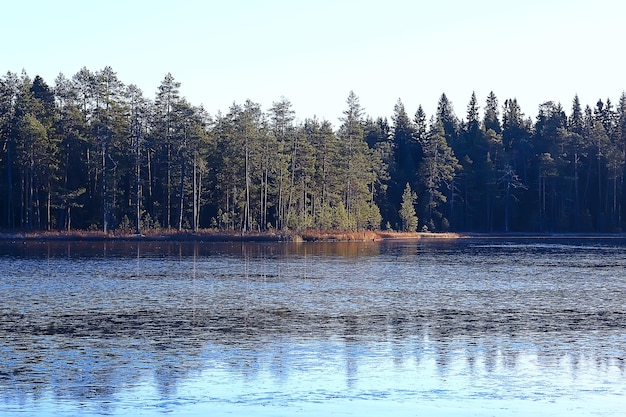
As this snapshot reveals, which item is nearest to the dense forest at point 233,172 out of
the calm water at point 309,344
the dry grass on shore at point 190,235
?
the dry grass on shore at point 190,235

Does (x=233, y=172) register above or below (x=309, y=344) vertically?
above

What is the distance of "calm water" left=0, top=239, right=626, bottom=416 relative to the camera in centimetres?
1770

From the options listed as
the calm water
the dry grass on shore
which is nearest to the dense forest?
the dry grass on shore

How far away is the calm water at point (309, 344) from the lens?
17703 mm

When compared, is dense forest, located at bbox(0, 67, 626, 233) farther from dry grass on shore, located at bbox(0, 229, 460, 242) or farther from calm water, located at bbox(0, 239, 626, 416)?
calm water, located at bbox(0, 239, 626, 416)

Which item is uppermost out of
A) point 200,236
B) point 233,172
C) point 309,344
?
point 233,172

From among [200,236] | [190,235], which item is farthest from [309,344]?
[190,235]

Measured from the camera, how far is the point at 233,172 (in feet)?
335

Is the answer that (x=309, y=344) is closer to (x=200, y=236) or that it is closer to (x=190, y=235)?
(x=200, y=236)

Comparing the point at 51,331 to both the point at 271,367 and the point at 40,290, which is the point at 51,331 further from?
the point at 40,290

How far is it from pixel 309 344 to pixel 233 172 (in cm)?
7860

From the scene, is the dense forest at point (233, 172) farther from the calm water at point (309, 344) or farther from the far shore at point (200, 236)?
the calm water at point (309, 344)

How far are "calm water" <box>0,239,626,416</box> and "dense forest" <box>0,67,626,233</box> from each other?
5135 cm

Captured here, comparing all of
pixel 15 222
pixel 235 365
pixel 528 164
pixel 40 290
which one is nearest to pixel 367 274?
pixel 40 290
